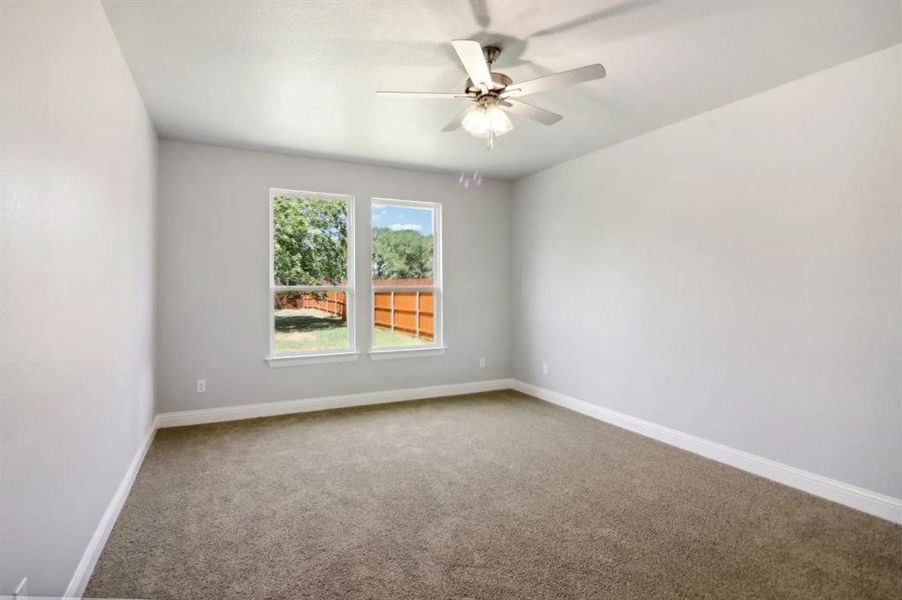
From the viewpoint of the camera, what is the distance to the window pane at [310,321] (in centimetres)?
459

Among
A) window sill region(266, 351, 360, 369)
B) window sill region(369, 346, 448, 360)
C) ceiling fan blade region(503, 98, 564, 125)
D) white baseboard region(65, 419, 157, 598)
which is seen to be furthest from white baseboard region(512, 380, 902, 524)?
white baseboard region(65, 419, 157, 598)

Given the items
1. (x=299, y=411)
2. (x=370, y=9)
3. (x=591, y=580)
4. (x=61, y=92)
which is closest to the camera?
(x=61, y=92)

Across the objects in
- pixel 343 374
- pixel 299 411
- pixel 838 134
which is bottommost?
pixel 299 411

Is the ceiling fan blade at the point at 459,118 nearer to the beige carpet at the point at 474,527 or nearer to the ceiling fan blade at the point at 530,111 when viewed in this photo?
the ceiling fan blade at the point at 530,111

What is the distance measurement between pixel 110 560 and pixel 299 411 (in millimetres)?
2530

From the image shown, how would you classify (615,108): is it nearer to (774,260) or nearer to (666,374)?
(774,260)

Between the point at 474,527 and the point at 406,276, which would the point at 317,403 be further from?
the point at 474,527

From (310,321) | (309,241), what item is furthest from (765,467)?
(309,241)

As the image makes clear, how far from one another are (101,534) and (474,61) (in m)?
2.87

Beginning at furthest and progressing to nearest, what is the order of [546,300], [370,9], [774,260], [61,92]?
[546,300] < [774,260] < [370,9] < [61,92]

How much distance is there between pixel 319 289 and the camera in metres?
4.72

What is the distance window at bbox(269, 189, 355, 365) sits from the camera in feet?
15.0

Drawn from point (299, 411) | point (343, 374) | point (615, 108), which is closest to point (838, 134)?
point (615, 108)

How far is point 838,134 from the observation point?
271cm
